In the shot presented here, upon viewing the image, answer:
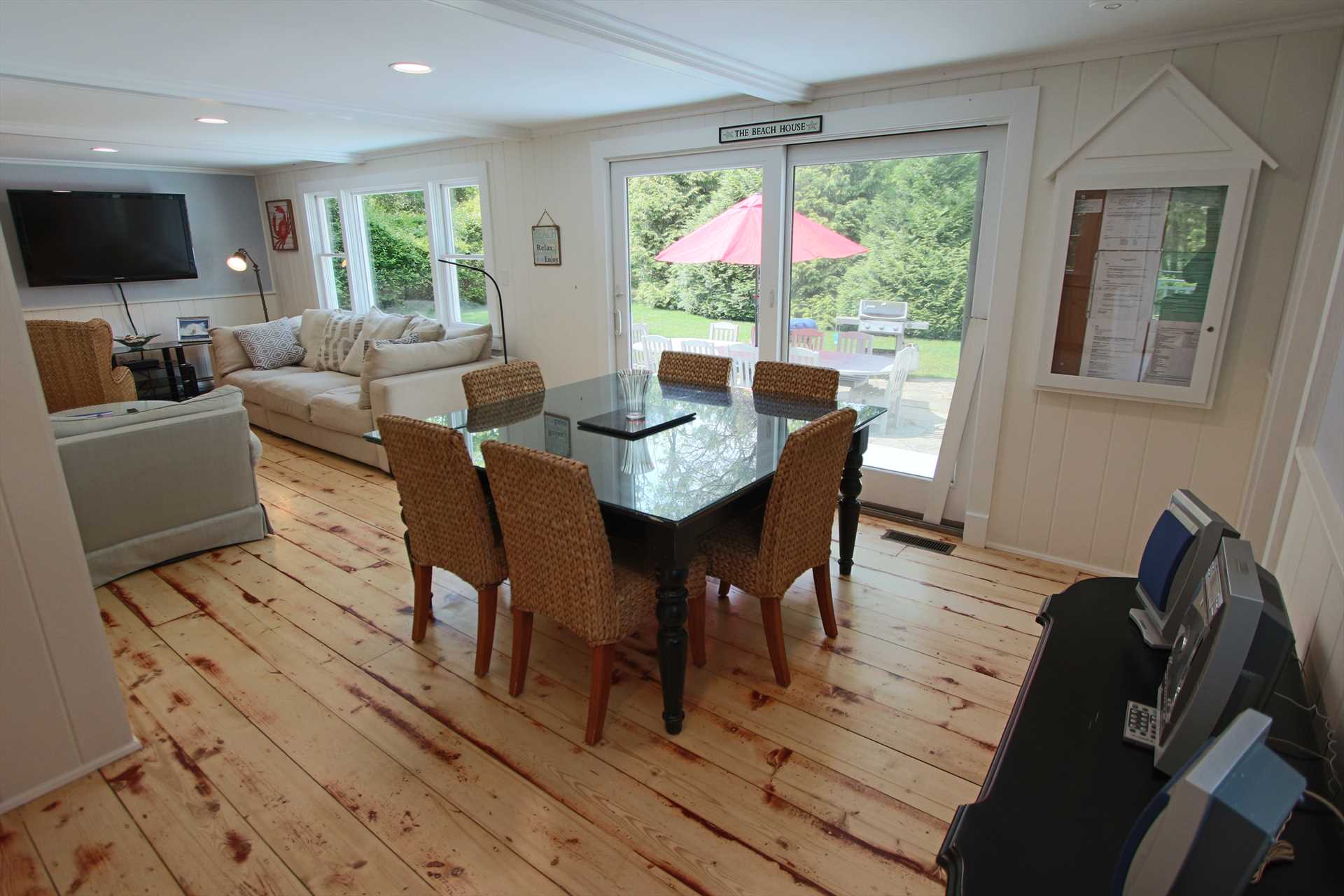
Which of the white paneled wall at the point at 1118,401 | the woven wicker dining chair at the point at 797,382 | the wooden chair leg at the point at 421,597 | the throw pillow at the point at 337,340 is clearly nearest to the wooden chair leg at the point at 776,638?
the woven wicker dining chair at the point at 797,382

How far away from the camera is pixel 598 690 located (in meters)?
2.10

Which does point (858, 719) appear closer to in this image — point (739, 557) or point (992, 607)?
point (739, 557)

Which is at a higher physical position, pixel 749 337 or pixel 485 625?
pixel 749 337

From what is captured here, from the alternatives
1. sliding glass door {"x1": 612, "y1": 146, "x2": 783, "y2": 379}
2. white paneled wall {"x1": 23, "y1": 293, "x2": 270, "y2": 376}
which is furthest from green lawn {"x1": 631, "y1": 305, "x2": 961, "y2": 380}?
white paneled wall {"x1": 23, "y1": 293, "x2": 270, "y2": 376}

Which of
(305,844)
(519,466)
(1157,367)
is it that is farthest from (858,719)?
(1157,367)

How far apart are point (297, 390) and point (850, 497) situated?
403cm

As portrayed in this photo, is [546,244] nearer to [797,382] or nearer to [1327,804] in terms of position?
[797,382]

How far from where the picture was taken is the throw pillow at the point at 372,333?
5344 millimetres

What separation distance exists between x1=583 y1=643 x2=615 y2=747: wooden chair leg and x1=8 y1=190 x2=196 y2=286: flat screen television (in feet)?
21.9

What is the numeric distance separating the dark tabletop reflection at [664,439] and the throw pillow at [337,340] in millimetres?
2980

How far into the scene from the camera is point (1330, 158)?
7.32 ft

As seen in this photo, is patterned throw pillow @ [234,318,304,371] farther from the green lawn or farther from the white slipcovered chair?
the green lawn

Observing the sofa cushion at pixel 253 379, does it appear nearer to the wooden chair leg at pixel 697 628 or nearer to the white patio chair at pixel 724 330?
the white patio chair at pixel 724 330

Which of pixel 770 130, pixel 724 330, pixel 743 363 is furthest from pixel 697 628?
pixel 770 130
